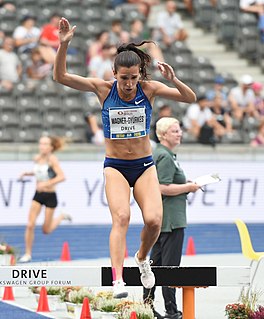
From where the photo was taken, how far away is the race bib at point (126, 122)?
8922 mm

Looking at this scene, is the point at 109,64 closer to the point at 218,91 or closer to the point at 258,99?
the point at 218,91

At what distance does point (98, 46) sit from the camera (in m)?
22.8

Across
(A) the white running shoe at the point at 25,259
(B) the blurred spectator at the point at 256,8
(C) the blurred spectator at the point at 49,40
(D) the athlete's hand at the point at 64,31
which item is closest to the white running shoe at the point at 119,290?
(D) the athlete's hand at the point at 64,31

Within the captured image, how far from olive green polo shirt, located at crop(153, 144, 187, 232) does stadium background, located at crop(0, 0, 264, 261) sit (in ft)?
17.7

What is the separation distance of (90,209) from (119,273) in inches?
420

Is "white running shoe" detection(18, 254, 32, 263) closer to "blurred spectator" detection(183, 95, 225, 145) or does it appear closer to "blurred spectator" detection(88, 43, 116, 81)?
"blurred spectator" detection(183, 95, 225, 145)

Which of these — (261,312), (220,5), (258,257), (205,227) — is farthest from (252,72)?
(261,312)

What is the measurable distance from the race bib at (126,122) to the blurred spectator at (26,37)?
13693mm

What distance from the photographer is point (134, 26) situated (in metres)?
23.8

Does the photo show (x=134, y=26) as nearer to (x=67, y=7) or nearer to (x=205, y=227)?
(x=67, y=7)

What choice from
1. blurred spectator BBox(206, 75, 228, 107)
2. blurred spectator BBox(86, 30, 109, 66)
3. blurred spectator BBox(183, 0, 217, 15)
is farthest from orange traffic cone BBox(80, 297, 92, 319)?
blurred spectator BBox(183, 0, 217, 15)

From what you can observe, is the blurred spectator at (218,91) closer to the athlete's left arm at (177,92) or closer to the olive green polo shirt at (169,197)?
the olive green polo shirt at (169,197)

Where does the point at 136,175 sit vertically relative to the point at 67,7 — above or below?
below

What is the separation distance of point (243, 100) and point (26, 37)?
4858 mm
